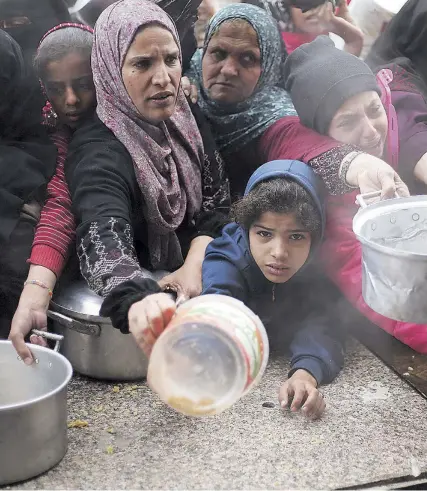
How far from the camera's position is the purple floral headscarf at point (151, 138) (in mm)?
1957

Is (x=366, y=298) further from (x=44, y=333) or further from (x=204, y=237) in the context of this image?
(x=44, y=333)

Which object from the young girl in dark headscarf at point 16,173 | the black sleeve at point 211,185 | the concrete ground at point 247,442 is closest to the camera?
the concrete ground at point 247,442

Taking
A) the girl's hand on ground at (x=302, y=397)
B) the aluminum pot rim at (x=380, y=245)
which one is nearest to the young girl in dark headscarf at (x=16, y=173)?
the girl's hand on ground at (x=302, y=397)

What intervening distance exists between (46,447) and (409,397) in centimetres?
101

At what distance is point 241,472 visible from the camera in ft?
5.05

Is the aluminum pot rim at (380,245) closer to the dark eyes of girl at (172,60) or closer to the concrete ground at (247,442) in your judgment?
the concrete ground at (247,442)

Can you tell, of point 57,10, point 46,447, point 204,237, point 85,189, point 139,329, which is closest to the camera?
point 139,329

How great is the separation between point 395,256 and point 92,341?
37.2 inches

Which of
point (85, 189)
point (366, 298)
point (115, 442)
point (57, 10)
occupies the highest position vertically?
point (57, 10)

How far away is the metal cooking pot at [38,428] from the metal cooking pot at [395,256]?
0.76 m

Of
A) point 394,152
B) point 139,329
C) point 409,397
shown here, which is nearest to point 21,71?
point 139,329

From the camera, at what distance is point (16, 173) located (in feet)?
6.56

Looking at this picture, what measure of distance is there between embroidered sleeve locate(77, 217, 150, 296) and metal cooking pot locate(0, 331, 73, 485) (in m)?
0.21

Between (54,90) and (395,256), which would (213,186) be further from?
(395,256)
